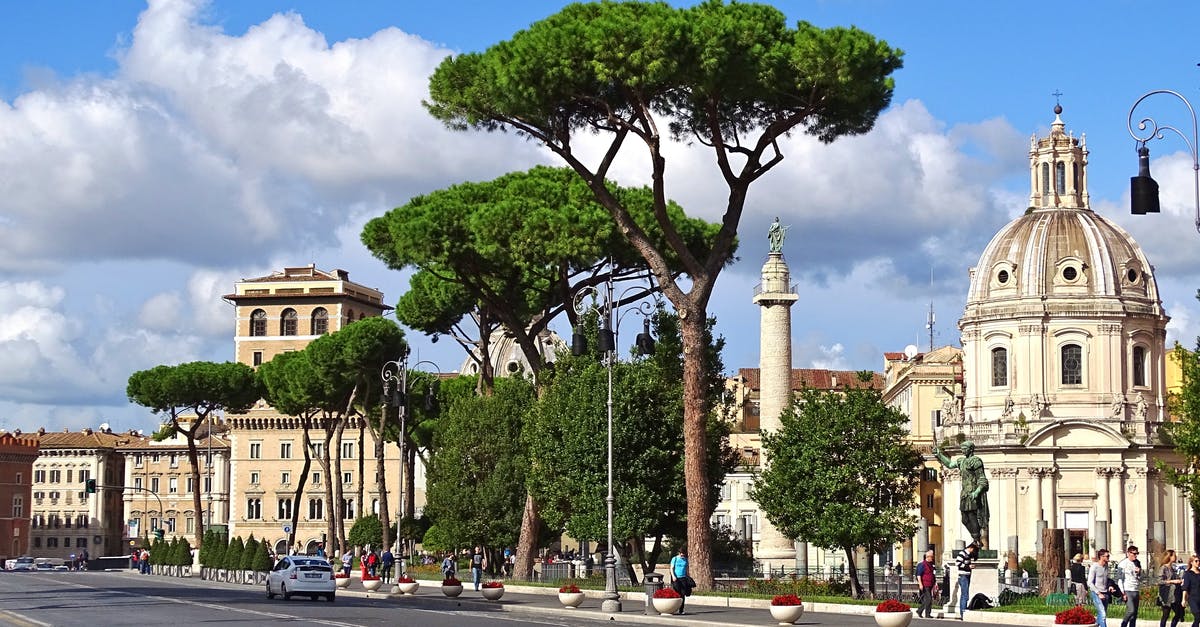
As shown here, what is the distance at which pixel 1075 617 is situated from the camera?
27547 millimetres

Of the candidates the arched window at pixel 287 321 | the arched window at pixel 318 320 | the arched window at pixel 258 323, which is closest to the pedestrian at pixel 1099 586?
the arched window at pixel 318 320

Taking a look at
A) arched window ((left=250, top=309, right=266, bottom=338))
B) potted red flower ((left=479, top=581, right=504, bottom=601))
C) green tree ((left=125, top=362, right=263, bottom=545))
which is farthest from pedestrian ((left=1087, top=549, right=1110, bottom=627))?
arched window ((left=250, top=309, right=266, bottom=338))

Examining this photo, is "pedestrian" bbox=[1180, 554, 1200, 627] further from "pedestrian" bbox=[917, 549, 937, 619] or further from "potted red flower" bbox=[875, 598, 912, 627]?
"pedestrian" bbox=[917, 549, 937, 619]

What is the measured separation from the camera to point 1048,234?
82000mm

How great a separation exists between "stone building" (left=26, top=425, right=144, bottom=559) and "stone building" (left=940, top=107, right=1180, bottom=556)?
90.4m

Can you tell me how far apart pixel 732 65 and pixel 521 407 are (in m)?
24.6

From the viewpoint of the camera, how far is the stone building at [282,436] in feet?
395

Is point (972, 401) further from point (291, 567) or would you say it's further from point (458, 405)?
point (291, 567)

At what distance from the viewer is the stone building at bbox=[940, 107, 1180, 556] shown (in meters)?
80.1

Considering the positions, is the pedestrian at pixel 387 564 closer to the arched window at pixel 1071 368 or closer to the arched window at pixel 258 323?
the arched window at pixel 1071 368

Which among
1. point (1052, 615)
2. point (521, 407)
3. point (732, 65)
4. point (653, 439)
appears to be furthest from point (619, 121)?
point (521, 407)

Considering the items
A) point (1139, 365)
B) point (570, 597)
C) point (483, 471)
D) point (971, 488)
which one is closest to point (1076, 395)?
point (1139, 365)

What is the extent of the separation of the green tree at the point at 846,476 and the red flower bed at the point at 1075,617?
13.6 metres

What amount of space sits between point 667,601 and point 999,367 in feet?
175
